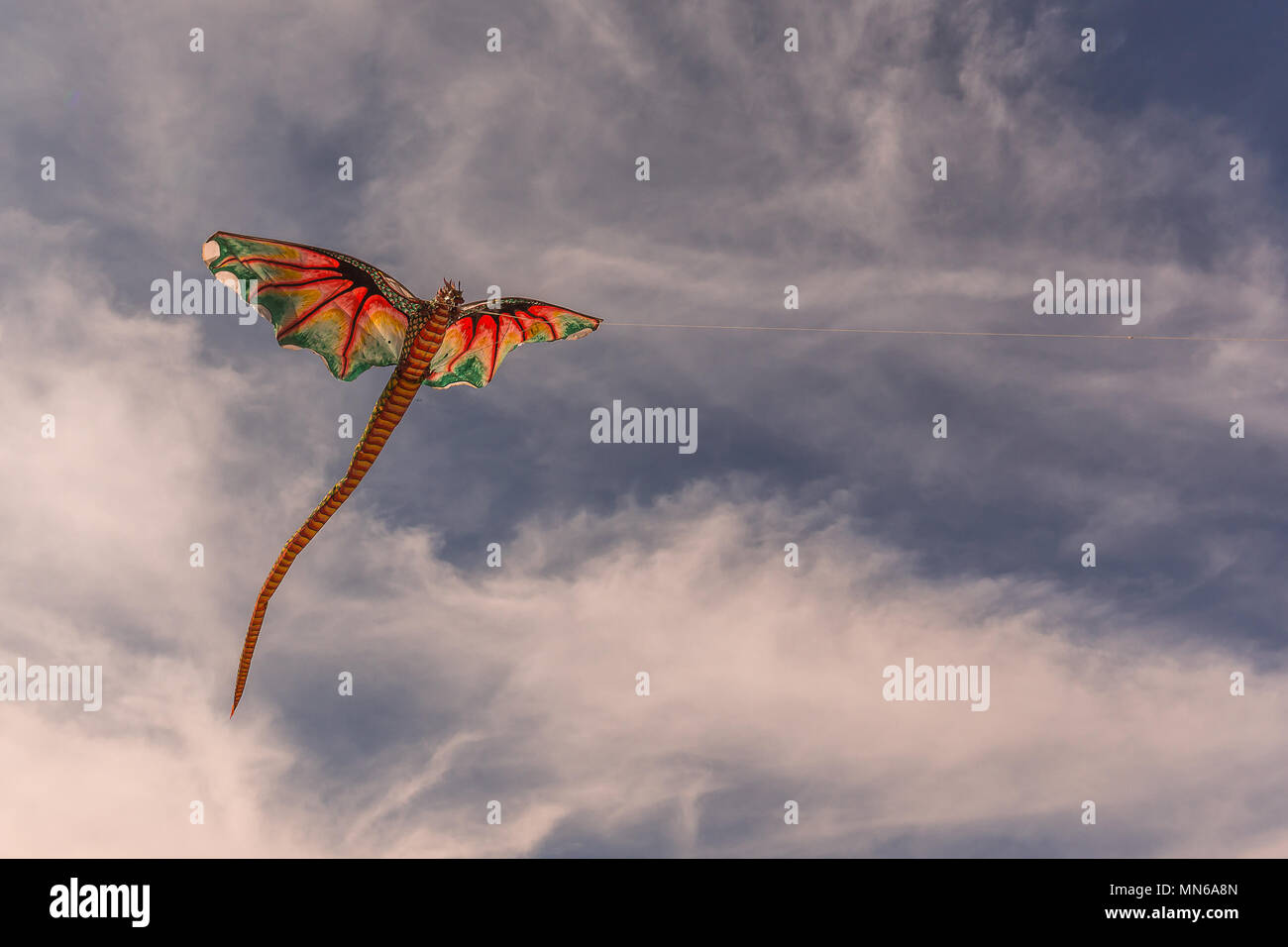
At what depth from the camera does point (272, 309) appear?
1311 cm

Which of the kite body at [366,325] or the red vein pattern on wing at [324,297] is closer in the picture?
the red vein pattern on wing at [324,297]

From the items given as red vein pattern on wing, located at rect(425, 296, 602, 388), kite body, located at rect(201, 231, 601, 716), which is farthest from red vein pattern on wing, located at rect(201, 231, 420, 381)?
red vein pattern on wing, located at rect(425, 296, 602, 388)

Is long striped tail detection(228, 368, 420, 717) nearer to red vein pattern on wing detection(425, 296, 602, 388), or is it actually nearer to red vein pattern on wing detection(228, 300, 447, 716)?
red vein pattern on wing detection(228, 300, 447, 716)

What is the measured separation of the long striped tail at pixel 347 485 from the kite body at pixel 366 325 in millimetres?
16

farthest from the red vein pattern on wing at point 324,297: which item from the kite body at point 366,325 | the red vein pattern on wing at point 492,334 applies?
the red vein pattern on wing at point 492,334

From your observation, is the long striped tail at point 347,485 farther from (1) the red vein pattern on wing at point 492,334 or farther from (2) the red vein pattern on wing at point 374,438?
(1) the red vein pattern on wing at point 492,334

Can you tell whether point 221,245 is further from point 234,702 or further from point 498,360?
point 234,702

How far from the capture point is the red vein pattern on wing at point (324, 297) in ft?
39.8

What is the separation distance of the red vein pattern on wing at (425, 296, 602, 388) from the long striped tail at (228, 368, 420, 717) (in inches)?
41.4

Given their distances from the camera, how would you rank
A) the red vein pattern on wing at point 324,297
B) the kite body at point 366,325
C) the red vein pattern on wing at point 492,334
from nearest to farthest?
the red vein pattern on wing at point 324,297 < the kite body at point 366,325 < the red vein pattern on wing at point 492,334

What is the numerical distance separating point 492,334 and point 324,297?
268 centimetres

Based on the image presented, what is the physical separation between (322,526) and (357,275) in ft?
14.0

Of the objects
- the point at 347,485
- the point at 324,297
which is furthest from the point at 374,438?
the point at 324,297
